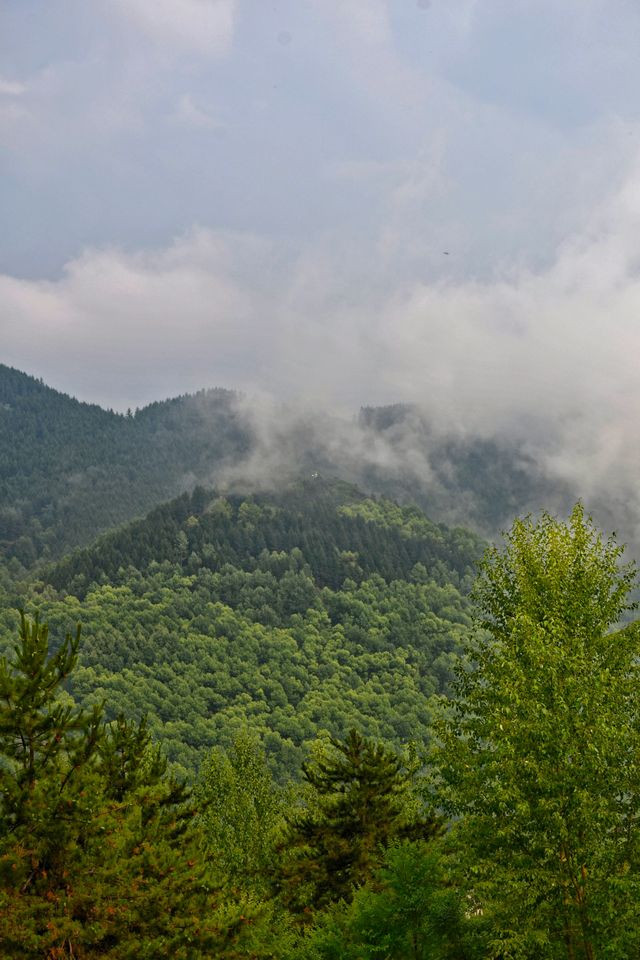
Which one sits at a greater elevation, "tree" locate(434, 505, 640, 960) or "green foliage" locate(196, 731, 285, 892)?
"tree" locate(434, 505, 640, 960)

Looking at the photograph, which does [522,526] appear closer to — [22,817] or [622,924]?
[622,924]

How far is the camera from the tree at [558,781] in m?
17.7

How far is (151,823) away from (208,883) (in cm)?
308

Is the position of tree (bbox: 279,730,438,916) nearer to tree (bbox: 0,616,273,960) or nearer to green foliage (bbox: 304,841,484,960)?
green foliage (bbox: 304,841,484,960)

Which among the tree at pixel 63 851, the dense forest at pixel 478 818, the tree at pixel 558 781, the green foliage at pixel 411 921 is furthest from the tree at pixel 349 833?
the tree at pixel 63 851

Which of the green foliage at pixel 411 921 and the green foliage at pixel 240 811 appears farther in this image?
the green foliage at pixel 240 811

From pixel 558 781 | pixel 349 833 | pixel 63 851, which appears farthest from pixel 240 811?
pixel 558 781

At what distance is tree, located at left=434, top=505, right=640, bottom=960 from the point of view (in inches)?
698

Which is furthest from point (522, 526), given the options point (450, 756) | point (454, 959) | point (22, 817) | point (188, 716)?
point (188, 716)

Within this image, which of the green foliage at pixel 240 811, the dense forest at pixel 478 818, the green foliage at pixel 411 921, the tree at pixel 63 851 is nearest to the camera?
the tree at pixel 63 851

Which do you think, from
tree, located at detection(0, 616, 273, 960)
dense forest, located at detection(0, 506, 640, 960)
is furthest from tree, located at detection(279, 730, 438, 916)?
tree, located at detection(0, 616, 273, 960)

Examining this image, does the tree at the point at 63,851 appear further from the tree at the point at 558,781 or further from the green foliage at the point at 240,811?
the green foliage at the point at 240,811

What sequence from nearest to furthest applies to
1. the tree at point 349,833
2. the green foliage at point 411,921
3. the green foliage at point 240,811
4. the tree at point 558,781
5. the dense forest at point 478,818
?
the dense forest at point 478,818, the tree at point 558,781, the green foliage at point 411,921, the tree at point 349,833, the green foliage at point 240,811

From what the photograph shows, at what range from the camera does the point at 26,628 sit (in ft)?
59.2
